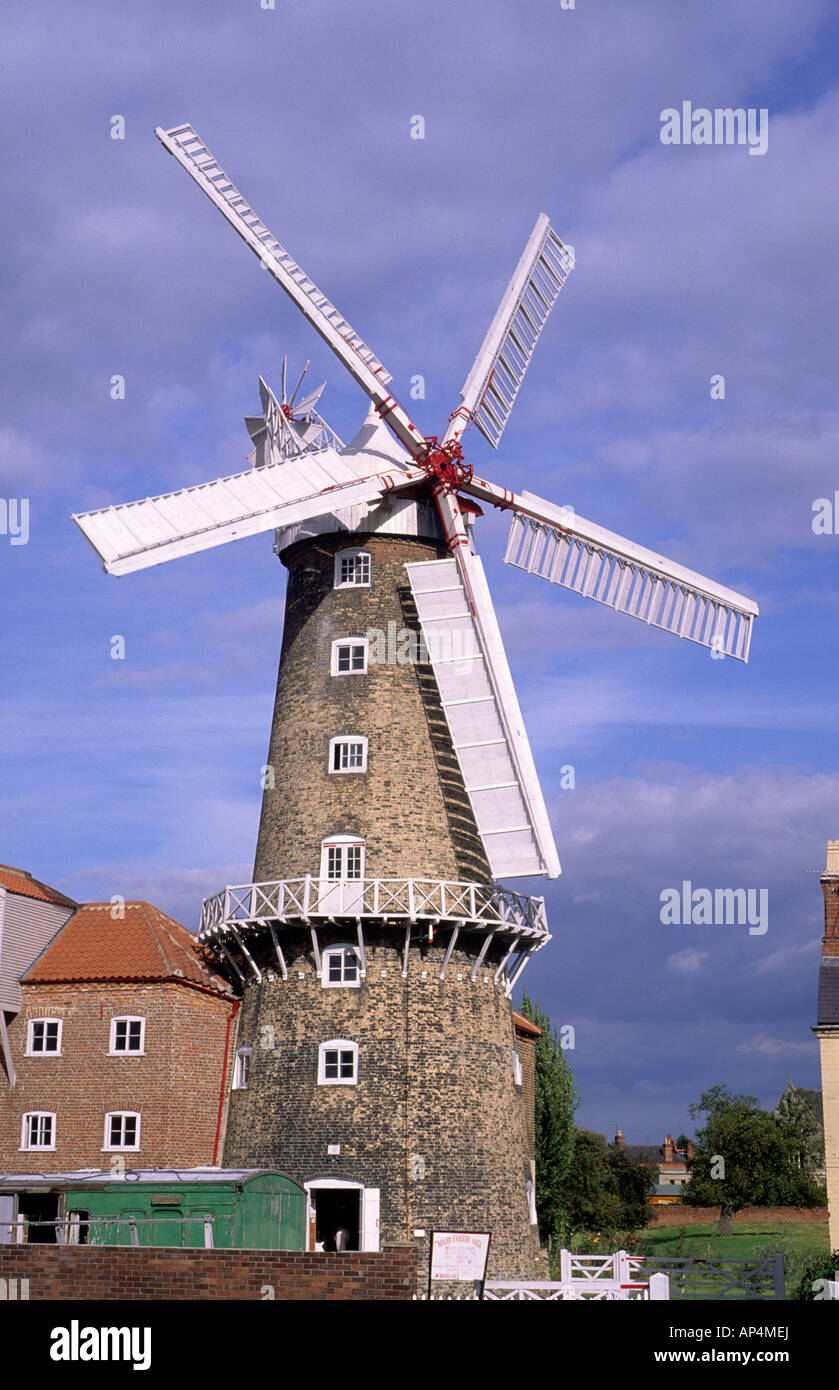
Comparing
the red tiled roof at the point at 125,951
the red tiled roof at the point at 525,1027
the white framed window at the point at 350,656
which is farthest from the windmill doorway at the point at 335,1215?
the white framed window at the point at 350,656

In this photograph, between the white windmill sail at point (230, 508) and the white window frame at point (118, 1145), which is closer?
the white windmill sail at point (230, 508)

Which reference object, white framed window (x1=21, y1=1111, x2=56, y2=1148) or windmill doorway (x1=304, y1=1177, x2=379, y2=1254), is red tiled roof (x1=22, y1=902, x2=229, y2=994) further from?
windmill doorway (x1=304, y1=1177, x2=379, y2=1254)

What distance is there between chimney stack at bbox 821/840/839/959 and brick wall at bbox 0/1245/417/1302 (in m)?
19.0

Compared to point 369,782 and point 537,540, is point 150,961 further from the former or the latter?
point 537,540

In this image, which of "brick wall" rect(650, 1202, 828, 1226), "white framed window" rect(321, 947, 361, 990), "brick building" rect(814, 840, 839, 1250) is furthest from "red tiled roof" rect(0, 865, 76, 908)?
"brick wall" rect(650, 1202, 828, 1226)

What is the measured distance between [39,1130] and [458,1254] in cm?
1828

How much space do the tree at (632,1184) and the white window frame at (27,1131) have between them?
45.6 metres

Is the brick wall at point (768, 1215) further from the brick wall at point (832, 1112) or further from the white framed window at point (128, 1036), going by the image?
the white framed window at point (128, 1036)

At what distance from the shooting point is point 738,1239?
6134cm

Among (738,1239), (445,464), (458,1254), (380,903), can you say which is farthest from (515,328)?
(738,1239)

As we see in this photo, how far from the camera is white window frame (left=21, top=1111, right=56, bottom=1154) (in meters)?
34.4

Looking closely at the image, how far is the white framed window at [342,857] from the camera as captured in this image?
108 feet

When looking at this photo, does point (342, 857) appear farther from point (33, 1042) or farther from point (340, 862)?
point (33, 1042)
